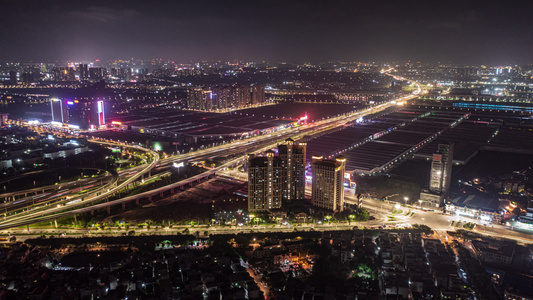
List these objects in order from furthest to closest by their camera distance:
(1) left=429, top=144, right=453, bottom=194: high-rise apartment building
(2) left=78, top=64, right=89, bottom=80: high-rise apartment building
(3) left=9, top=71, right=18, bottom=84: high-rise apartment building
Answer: (2) left=78, top=64, right=89, bottom=80: high-rise apartment building → (3) left=9, top=71, right=18, bottom=84: high-rise apartment building → (1) left=429, top=144, right=453, bottom=194: high-rise apartment building

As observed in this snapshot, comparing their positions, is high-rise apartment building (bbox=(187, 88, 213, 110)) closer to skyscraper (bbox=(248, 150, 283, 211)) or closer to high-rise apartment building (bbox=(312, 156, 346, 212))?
skyscraper (bbox=(248, 150, 283, 211))

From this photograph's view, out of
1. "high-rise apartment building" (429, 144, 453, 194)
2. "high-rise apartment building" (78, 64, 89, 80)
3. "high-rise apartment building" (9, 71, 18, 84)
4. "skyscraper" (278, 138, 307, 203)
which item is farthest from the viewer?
"high-rise apartment building" (78, 64, 89, 80)

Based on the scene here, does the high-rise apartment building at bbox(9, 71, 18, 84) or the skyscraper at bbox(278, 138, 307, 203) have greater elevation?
the high-rise apartment building at bbox(9, 71, 18, 84)

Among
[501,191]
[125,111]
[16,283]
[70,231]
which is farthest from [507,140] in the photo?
[125,111]

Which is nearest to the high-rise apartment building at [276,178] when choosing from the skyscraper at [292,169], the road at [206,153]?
the skyscraper at [292,169]

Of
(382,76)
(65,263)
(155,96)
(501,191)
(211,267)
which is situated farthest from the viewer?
(382,76)

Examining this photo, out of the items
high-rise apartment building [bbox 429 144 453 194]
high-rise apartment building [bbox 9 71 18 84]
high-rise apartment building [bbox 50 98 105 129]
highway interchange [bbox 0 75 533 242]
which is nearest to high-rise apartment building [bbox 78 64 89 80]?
high-rise apartment building [bbox 9 71 18 84]

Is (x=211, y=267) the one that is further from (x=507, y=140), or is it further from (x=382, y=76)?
(x=382, y=76)
